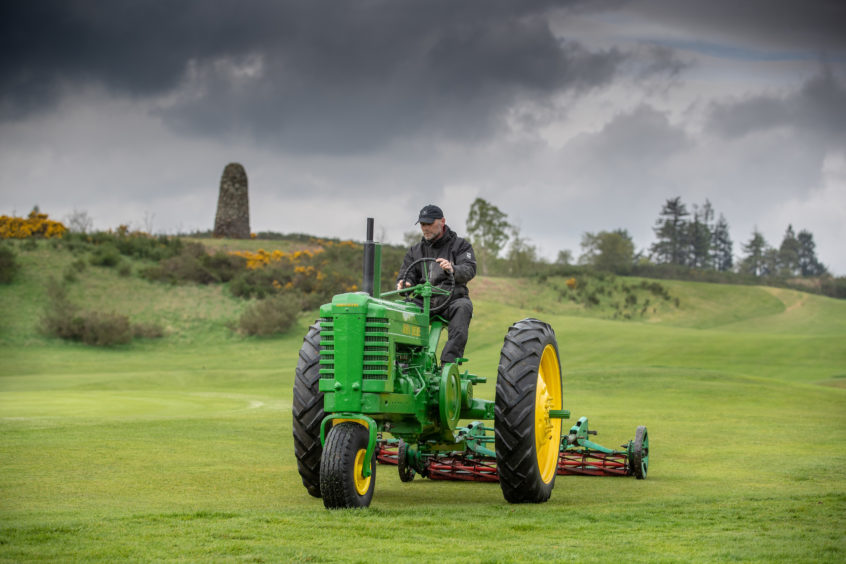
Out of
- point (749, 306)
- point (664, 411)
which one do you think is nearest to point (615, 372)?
point (664, 411)

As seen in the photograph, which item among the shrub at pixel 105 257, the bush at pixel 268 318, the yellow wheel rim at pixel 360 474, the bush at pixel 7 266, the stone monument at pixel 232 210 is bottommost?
the yellow wheel rim at pixel 360 474

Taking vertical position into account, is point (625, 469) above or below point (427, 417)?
below

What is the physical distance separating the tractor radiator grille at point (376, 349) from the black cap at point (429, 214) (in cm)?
192

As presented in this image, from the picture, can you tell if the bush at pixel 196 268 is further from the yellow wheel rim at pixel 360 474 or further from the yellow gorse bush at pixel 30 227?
the yellow wheel rim at pixel 360 474

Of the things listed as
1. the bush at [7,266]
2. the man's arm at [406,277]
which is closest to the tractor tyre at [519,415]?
the man's arm at [406,277]

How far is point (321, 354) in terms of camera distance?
6.67 metres

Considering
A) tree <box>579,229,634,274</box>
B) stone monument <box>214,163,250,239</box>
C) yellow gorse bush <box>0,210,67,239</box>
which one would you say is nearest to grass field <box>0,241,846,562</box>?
yellow gorse bush <box>0,210,67,239</box>

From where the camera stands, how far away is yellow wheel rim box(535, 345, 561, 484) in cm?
812

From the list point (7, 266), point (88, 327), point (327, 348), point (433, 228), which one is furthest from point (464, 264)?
point (7, 266)

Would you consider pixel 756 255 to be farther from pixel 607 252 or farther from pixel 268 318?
pixel 268 318

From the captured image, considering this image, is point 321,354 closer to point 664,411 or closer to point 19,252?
point 664,411

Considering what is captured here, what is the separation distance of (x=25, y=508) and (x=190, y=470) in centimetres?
278

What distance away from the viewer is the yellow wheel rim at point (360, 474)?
639cm

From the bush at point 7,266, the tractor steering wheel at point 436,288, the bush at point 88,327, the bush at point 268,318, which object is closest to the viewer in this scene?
the tractor steering wheel at point 436,288
